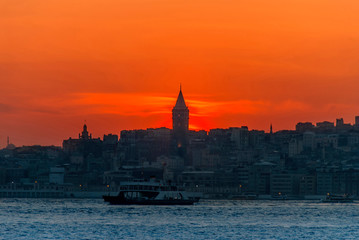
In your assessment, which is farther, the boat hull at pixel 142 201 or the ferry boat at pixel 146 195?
the ferry boat at pixel 146 195

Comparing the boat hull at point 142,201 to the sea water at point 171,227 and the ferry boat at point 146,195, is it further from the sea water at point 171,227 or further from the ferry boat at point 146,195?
the sea water at point 171,227

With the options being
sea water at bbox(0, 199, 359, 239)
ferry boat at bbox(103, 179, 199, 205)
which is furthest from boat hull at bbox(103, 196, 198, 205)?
sea water at bbox(0, 199, 359, 239)

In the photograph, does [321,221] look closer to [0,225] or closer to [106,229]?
[106,229]

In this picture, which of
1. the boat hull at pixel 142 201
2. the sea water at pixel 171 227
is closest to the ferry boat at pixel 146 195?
the boat hull at pixel 142 201

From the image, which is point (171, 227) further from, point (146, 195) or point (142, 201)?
point (146, 195)

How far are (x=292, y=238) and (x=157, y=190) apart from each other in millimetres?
65096

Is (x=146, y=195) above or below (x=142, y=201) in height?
above

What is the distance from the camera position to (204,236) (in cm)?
7094

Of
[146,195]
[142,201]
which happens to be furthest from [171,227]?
[146,195]

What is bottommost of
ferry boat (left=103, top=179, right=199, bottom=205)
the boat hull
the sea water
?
the sea water

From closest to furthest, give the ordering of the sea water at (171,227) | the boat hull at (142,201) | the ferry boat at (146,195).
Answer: the sea water at (171,227)
the boat hull at (142,201)
the ferry boat at (146,195)

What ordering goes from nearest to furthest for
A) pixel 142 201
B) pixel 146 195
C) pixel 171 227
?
1. pixel 171 227
2. pixel 142 201
3. pixel 146 195

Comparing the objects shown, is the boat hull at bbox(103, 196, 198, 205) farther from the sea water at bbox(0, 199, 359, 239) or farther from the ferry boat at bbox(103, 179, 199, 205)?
the sea water at bbox(0, 199, 359, 239)

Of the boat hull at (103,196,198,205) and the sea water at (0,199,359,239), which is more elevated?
the boat hull at (103,196,198,205)
